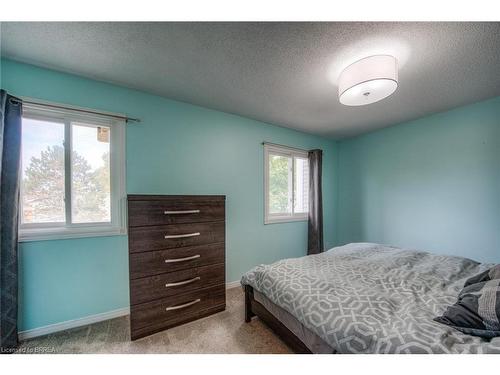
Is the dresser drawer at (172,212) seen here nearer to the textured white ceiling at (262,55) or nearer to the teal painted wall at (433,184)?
the textured white ceiling at (262,55)

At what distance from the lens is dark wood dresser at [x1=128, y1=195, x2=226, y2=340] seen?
1.55 meters

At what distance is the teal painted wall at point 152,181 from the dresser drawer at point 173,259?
0.52 meters

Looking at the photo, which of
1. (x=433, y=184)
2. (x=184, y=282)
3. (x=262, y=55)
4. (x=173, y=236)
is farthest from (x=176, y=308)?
(x=433, y=184)

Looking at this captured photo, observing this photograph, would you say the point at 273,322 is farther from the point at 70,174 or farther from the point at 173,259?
the point at 70,174

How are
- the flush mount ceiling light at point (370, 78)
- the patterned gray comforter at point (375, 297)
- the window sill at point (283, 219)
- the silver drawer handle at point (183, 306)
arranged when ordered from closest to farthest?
1. the patterned gray comforter at point (375, 297)
2. the flush mount ceiling light at point (370, 78)
3. the silver drawer handle at point (183, 306)
4. the window sill at point (283, 219)

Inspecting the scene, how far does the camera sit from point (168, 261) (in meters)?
1.68

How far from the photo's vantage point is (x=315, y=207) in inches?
128

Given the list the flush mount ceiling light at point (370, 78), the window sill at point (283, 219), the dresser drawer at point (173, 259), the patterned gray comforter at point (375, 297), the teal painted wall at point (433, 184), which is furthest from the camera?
the window sill at point (283, 219)

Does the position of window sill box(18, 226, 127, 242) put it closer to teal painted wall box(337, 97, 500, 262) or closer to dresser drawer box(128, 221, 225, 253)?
dresser drawer box(128, 221, 225, 253)

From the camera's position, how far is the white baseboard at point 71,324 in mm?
1562

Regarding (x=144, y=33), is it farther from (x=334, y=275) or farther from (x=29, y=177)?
(x=334, y=275)

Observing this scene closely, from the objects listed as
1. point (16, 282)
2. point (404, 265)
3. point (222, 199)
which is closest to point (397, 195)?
point (404, 265)

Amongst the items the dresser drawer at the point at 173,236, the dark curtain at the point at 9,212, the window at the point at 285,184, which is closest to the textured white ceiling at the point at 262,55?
the dark curtain at the point at 9,212
